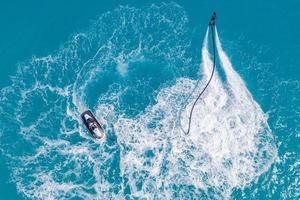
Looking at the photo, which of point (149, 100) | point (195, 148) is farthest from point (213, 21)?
point (195, 148)

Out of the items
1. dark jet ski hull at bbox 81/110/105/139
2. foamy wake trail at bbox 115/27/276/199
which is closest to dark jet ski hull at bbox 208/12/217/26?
foamy wake trail at bbox 115/27/276/199

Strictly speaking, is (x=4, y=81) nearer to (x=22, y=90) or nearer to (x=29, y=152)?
(x=22, y=90)

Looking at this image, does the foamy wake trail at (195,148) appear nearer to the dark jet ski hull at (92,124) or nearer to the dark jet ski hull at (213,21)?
the dark jet ski hull at (92,124)

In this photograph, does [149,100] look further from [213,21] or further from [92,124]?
[213,21]

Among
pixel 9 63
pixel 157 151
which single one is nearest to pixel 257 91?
pixel 157 151

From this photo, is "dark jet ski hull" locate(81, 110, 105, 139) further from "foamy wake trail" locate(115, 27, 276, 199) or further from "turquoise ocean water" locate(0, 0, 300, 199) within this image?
"foamy wake trail" locate(115, 27, 276, 199)

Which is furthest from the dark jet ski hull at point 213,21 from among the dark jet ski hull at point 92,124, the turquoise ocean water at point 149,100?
the dark jet ski hull at point 92,124
